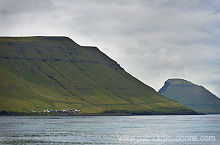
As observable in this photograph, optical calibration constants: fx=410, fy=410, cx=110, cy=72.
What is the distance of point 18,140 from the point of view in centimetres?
12356

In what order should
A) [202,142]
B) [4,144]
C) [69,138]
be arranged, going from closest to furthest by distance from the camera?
[4,144] < [202,142] < [69,138]

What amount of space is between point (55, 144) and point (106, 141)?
1681 centimetres

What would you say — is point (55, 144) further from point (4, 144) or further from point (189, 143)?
point (189, 143)

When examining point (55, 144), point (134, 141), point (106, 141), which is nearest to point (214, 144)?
point (134, 141)

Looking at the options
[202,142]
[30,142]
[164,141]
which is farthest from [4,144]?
[202,142]

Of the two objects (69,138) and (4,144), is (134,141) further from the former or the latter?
(4,144)

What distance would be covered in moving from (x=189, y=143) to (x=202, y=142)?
186 inches

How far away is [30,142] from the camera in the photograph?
389ft

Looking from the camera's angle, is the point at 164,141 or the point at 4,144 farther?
the point at 164,141

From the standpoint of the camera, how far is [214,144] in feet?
374

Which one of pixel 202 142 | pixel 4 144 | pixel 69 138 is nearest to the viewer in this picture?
pixel 4 144

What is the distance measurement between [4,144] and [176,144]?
157 ft

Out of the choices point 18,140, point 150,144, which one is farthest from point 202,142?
point 18,140

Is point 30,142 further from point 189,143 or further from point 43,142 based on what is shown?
→ point 189,143
